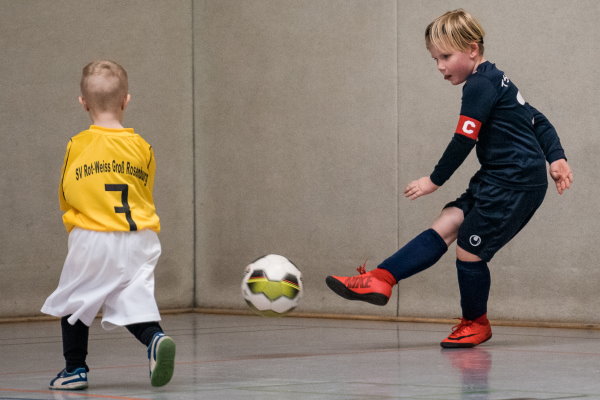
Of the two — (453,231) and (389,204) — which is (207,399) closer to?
(453,231)

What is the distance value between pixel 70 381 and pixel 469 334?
1.86m

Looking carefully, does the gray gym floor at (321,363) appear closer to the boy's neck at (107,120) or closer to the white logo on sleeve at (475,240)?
the white logo on sleeve at (475,240)

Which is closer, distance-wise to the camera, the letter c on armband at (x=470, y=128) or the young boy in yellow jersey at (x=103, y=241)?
the young boy in yellow jersey at (x=103, y=241)

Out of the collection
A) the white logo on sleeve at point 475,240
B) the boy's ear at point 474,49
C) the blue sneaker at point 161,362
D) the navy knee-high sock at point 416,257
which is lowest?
the blue sneaker at point 161,362

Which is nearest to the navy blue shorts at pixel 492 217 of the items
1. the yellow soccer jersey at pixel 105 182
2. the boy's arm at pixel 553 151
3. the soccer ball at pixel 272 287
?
the boy's arm at pixel 553 151

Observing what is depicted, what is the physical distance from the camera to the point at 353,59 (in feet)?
21.5

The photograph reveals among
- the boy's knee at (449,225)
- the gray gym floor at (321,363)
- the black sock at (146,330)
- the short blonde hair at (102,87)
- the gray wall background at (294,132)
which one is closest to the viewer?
the gray gym floor at (321,363)

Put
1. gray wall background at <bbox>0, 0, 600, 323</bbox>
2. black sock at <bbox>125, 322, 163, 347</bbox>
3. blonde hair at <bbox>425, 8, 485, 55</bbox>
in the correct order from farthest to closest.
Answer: gray wall background at <bbox>0, 0, 600, 323</bbox>, blonde hair at <bbox>425, 8, 485, 55</bbox>, black sock at <bbox>125, 322, 163, 347</bbox>

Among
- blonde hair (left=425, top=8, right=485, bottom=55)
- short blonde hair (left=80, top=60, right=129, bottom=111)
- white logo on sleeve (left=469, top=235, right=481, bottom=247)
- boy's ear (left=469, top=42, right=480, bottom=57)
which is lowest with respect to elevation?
white logo on sleeve (left=469, top=235, right=481, bottom=247)

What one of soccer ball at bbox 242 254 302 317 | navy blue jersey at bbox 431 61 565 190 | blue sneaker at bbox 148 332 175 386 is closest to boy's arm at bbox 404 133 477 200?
navy blue jersey at bbox 431 61 565 190

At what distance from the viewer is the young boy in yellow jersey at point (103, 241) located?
347 cm

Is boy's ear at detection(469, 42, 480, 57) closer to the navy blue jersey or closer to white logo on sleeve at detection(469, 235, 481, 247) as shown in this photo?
the navy blue jersey

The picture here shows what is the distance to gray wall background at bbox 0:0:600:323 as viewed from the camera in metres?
5.77

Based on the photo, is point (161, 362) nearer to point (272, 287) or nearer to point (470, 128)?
point (272, 287)
